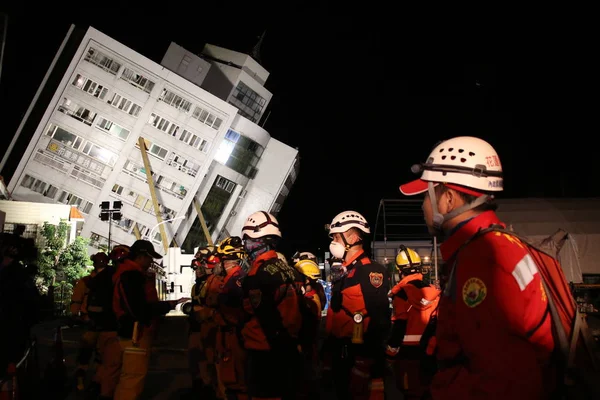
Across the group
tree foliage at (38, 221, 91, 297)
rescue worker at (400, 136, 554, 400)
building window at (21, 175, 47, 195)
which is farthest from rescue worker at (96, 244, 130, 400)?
building window at (21, 175, 47, 195)

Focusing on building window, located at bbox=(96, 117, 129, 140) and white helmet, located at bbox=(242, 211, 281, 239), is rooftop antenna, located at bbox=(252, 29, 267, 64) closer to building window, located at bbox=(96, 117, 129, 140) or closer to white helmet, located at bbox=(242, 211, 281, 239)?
building window, located at bbox=(96, 117, 129, 140)

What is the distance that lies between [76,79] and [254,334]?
2153 inches

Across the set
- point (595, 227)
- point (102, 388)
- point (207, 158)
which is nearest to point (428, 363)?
point (102, 388)

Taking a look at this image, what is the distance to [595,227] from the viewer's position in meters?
23.5

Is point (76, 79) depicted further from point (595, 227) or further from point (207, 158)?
point (595, 227)

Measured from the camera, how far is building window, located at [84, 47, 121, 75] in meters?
55.5

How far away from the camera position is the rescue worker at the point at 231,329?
829cm

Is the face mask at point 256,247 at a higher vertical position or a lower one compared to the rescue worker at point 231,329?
higher

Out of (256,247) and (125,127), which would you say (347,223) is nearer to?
(256,247)

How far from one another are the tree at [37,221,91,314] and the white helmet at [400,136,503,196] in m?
37.7

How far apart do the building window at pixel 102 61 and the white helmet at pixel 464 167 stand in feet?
187

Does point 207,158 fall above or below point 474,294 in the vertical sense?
above

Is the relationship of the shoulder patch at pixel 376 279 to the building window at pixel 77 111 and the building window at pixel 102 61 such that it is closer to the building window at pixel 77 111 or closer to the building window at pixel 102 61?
the building window at pixel 77 111

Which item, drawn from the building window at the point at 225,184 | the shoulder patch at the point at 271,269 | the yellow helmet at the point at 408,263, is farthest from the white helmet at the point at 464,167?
the building window at the point at 225,184
